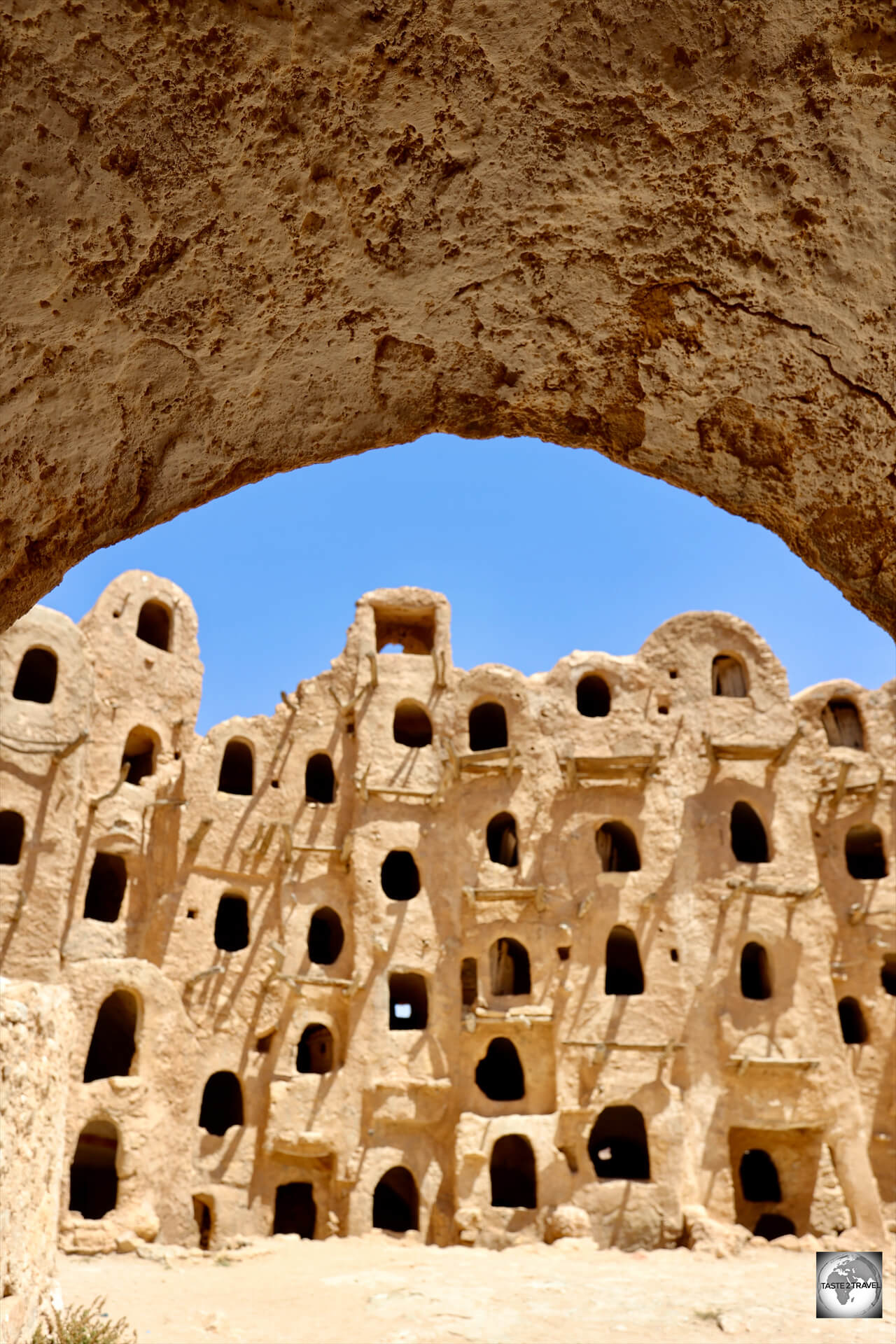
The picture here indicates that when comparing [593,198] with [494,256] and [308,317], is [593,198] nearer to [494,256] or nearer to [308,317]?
[494,256]

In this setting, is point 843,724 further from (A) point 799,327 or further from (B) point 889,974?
(A) point 799,327

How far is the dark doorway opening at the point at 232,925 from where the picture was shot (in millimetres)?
24688

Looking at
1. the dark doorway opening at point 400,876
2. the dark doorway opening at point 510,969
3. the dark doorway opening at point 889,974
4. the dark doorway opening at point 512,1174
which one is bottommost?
the dark doorway opening at point 512,1174

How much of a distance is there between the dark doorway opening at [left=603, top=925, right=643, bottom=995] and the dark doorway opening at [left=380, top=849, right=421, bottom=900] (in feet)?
15.5

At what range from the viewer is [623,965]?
24.7 metres

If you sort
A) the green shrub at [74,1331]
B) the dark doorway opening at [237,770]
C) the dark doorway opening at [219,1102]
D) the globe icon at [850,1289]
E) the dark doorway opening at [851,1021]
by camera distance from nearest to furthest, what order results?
the green shrub at [74,1331] → the globe icon at [850,1289] → the dark doorway opening at [219,1102] → the dark doorway opening at [851,1021] → the dark doorway opening at [237,770]

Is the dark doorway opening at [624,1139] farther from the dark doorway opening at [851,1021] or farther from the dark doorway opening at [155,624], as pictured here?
the dark doorway opening at [155,624]

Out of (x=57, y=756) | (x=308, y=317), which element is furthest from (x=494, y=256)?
(x=57, y=756)

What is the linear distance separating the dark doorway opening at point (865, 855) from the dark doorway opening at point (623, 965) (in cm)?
575

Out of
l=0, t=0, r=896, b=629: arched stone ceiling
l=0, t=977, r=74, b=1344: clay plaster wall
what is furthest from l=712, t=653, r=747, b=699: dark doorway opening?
l=0, t=0, r=896, b=629: arched stone ceiling

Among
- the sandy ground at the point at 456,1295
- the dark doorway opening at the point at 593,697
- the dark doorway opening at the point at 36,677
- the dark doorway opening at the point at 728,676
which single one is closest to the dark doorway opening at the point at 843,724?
the dark doorway opening at the point at 728,676

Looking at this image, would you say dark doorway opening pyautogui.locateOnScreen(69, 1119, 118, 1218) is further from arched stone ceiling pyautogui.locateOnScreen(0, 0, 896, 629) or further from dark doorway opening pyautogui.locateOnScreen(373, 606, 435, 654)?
arched stone ceiling pyautogui.locateOnScreen(0, 0, 896, 629)

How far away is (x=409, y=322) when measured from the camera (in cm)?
328

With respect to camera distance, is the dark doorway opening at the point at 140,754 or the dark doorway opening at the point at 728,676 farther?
the dark doorway opening at the point at 728,676
